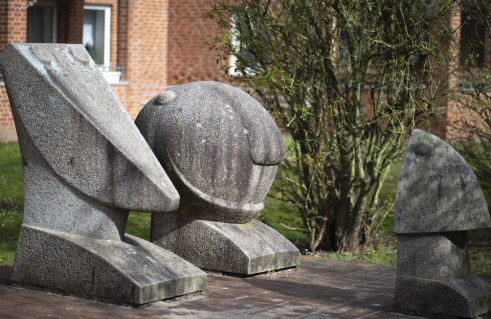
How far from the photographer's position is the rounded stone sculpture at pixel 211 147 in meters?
5.74

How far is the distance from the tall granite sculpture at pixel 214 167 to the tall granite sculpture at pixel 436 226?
1.58 meters

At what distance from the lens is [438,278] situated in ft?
15.2

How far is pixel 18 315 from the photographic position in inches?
170

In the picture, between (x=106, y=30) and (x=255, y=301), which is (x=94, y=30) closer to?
(x=106, y=30)

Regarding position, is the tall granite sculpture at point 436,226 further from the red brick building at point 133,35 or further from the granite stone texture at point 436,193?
the red brick building at point 133,35

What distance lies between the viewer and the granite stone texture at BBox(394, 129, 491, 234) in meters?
4.60

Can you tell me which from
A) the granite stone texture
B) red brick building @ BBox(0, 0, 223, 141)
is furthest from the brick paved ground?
red brick building @ BBox(0, 0, 223, 141)

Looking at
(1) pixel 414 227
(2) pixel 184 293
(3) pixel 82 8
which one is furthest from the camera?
(3) pixel 82 8

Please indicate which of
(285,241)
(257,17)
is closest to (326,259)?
(285,241)

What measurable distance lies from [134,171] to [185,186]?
109cm

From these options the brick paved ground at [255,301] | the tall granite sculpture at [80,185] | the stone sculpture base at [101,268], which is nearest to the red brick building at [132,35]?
the brick paved ground at [255,301]

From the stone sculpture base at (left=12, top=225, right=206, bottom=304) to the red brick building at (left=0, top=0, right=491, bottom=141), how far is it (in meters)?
12.2

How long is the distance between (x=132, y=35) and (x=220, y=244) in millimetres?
12474

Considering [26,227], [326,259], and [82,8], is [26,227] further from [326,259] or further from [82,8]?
[82,8]
